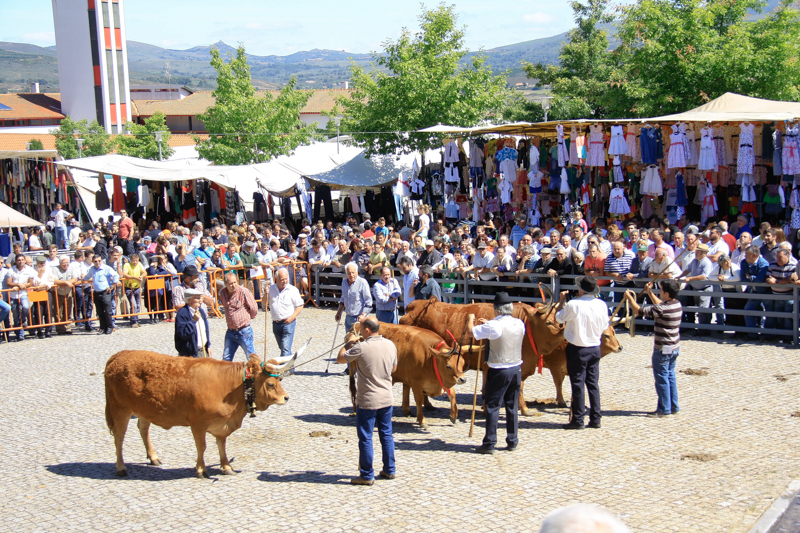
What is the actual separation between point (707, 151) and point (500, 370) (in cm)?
945

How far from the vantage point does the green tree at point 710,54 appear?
21094mm

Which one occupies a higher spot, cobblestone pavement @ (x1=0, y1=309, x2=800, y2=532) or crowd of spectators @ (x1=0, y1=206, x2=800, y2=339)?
crowd of spectators @ (x1=0, y1=206, x2=800, y2=339)

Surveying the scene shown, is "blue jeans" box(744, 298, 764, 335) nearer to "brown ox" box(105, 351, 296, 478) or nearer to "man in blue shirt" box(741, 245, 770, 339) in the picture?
"man in blue shirt" box(741, 245, 770, 339)

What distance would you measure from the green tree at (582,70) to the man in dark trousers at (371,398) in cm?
2546

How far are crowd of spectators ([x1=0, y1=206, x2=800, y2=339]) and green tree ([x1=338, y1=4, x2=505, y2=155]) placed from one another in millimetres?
5970

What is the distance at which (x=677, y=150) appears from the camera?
14.8 m

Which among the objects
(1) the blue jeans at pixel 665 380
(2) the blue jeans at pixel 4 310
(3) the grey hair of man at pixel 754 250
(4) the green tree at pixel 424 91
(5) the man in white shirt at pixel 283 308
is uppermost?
(4) the green tree at pixel 424 91

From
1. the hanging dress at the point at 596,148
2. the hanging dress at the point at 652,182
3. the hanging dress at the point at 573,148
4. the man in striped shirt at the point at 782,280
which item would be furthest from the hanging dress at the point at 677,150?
the man in striped shirt at the point at 782,280

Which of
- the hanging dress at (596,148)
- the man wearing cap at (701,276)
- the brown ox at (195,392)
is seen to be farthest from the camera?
the hanging dress at (596,148)

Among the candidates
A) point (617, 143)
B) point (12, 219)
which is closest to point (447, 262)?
point (617, 143)

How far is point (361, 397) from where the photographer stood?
6.84 m

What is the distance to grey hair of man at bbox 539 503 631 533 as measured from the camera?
8.15 ft

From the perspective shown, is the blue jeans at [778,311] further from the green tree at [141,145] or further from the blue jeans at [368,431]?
the green tree at [141,145]

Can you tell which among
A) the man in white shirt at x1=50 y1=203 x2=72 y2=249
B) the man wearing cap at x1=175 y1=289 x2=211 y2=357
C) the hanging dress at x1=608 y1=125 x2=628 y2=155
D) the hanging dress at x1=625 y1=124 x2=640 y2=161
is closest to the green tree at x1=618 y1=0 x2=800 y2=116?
the hanging dress at x1=625 y1=124 x2=640 y2=161
